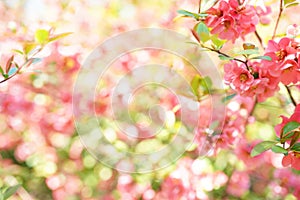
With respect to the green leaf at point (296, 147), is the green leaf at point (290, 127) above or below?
above

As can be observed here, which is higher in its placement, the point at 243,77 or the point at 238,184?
the point at 243,77

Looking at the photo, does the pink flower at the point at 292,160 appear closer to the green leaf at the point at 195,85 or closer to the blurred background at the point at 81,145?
the green leaf at the point at 195,85

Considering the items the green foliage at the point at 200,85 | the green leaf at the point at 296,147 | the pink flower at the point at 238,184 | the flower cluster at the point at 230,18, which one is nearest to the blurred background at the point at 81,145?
the pink flower at the point at 238,184

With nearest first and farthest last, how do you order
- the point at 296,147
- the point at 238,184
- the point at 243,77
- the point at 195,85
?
1. the point at 296,147
2. the point at 243,77
3. the point at 195,85
4. the point at 238,184

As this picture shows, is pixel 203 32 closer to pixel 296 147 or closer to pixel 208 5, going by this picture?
pixel 208 5

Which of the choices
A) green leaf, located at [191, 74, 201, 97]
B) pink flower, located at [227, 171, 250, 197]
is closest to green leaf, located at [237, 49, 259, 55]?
green leaf, located at [191, 74, 201, 97]

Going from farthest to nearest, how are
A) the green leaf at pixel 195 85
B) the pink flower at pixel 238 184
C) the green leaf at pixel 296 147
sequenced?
the pink flower at pixel 238 184, the green leaf at pixel 195 85, the green leaf at pixel 296 147

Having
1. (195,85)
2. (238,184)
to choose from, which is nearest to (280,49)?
(195,85)

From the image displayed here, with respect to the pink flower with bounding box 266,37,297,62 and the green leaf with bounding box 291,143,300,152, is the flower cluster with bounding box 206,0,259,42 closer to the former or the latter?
the pink flower with bounding box 266,37,297,62

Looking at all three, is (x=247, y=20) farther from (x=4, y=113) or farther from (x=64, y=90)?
(x=4, y=113)

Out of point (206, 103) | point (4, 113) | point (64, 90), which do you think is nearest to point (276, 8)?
point (206, 103)

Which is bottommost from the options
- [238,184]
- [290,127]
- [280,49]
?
[238,184]

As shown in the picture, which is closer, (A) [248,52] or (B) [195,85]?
(A) [248,52]

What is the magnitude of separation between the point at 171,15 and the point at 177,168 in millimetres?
700
